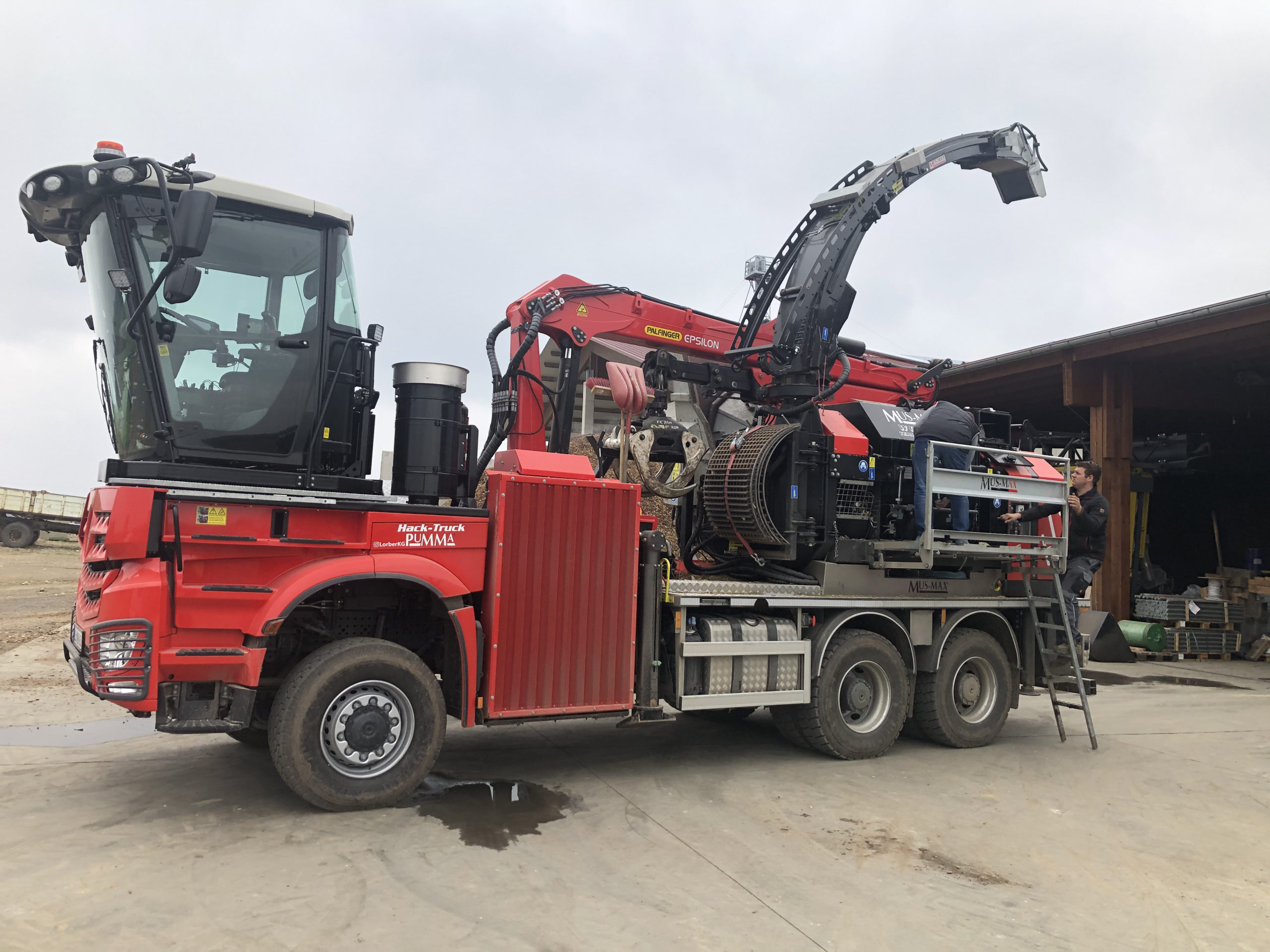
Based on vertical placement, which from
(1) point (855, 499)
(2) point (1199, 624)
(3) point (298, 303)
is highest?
(3) point (298, 303)

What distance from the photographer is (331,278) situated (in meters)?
6.10

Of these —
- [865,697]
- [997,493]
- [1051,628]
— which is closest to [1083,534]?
[1051,628]

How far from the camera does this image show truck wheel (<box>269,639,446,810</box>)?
5.32 meters

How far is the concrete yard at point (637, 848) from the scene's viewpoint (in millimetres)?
4105

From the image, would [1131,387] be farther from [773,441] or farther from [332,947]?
[332,947]

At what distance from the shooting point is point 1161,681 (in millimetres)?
13000

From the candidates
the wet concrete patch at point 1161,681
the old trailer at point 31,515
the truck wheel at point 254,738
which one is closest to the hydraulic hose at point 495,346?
the truck wheel at point 254,738

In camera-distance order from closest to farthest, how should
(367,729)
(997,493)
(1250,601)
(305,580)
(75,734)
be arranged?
(305,580)
(367,729)
(75,734)
(997,493)
(1250,601)

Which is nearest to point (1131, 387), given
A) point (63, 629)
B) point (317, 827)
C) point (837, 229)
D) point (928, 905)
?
point (837, 229)

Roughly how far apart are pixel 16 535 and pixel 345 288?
30.0 m

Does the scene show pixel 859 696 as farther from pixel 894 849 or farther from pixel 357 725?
pixel 357 725

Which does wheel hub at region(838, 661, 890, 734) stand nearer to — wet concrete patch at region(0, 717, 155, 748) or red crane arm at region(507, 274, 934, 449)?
red crane arm at region(507, 274, 934, 449)

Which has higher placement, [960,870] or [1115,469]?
[1115,469]

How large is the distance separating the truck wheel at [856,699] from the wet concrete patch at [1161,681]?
6.02 meters
